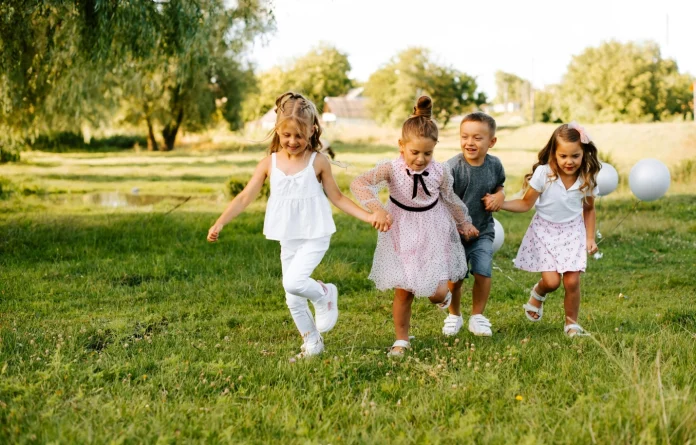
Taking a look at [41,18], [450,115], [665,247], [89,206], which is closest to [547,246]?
[665,247]

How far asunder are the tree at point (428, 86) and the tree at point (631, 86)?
34.9ft

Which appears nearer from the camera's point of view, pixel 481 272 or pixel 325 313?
pixel 325 313

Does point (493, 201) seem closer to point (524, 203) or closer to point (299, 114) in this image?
point (524, 203)

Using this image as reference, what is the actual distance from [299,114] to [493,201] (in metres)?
1.59

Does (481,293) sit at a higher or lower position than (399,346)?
higher

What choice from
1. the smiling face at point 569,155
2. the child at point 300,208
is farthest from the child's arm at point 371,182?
the smiling face at point 569,155

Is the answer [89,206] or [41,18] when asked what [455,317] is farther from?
[89,206]

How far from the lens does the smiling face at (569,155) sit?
205 inches

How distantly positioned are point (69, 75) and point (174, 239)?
3676 millimetres

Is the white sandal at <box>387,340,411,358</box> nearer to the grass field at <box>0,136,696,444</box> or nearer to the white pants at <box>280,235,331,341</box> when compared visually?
the grass field at <box>0,136,696,444</box>

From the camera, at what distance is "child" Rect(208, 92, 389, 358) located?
467cm

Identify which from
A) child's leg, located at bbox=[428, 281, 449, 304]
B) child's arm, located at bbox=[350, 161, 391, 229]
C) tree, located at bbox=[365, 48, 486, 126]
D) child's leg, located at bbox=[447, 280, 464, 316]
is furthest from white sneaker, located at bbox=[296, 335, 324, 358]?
tree, located at bbox=[365, 48, 486, 126]

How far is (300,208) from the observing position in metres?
4.73

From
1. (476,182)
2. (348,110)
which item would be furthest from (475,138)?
(348,110)
